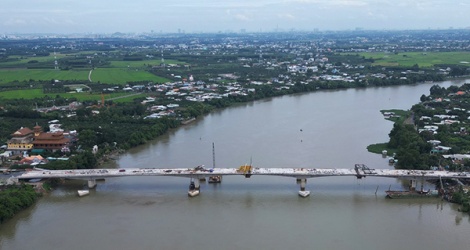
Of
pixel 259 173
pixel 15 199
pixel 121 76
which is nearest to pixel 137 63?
pixel 121 76

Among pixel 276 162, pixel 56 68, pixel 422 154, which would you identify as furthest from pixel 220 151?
pixel 56 68

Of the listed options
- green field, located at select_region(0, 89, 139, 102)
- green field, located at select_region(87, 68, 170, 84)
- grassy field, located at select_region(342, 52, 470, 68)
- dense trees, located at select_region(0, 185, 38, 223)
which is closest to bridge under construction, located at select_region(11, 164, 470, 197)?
dense trees, located at select_region(0, 185, 38, 223)

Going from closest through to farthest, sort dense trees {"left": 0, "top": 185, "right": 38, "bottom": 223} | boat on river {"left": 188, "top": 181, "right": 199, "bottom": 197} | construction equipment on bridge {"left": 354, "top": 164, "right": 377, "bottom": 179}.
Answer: dense trees {"left": 0, "top": 185, "right": 38, "bottom": 223} → boat on river {"left": 188, "top": 181, "right": 199, "bottom": 197} → construction equipment on bridge {"left": 354, "top": 164, "right": 377, "bottom": 179}

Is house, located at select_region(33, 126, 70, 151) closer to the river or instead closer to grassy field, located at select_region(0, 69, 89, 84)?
the river

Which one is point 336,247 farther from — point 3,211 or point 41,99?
point 41,99

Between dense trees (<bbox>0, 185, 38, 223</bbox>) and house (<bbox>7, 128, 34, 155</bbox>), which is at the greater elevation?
house (<bbox>7, 128, 34, 155</bbox>)

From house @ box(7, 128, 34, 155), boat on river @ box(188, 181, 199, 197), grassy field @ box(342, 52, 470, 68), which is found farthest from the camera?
grassy field @ box(342, 52, 470, 68)

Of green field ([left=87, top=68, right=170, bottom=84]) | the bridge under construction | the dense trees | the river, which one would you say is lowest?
the river

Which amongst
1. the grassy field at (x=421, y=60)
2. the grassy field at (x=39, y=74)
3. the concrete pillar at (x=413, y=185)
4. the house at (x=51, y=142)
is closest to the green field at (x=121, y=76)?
the grassy field at (x=39, y=74)

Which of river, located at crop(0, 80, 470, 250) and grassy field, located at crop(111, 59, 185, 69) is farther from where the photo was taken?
grassy field, located at crop(111, 59, 185, 69)

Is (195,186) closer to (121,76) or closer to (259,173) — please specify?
(259,173)
